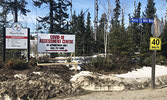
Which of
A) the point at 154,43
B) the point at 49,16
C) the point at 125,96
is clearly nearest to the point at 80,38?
the point at 49,16

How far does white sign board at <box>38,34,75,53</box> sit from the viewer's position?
943cm

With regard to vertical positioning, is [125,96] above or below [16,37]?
below

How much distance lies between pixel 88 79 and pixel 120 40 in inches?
280

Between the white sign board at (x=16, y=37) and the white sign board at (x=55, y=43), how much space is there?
1477 millimetres

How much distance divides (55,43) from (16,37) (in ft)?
8.72

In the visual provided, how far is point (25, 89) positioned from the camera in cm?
615

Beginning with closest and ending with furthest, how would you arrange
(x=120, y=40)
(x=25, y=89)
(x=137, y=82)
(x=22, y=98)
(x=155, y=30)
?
(x=22, y=98) → (x=25, y=89) → (x=155, y=30) → (x=137, y=82) → (x=120, y=40)

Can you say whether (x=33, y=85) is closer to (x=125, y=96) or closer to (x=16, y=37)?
(x=125, y=96)

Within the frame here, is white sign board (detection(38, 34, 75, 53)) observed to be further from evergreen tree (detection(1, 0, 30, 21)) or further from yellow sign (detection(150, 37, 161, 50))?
evergreen tree (detection(1, 0, 30, 21))

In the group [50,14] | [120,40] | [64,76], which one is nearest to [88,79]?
[64,76]

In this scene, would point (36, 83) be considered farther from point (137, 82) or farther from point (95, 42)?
point (95, 42)

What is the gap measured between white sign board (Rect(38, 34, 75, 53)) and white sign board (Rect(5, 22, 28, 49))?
148 cm

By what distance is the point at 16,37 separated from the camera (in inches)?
393

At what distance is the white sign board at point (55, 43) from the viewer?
9.43 metres
